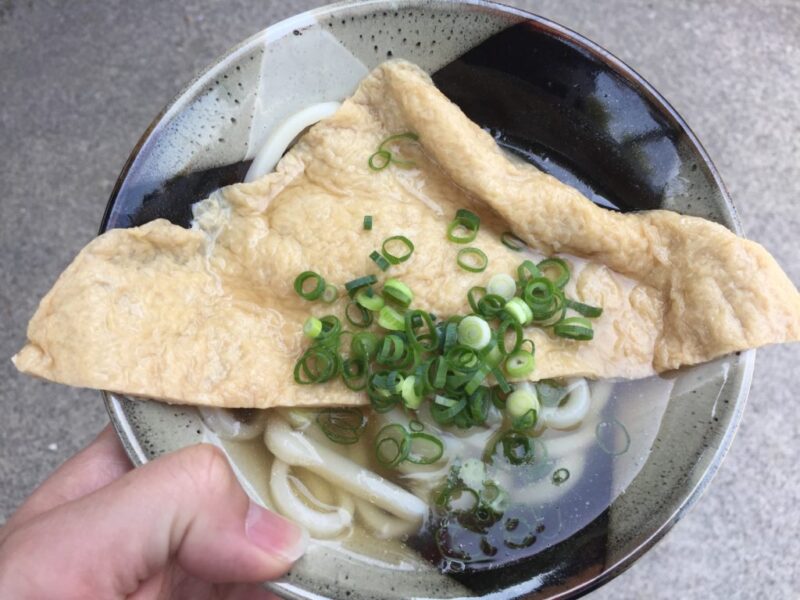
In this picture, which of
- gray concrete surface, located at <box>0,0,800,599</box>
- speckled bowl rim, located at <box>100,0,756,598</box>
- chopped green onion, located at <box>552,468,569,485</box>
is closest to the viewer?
speckled bowl rim, located at <box>100,0,756,598</box>

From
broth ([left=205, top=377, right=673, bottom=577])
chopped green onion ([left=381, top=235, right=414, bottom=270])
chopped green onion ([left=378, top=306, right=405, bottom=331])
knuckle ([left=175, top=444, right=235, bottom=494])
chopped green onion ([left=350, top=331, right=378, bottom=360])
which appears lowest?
broth ([left=205, top=377, right=673, bottom=577])

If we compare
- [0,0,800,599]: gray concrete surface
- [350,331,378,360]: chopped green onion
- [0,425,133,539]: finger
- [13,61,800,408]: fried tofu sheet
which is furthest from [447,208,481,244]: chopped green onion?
[0,0,800,599]: gray concrete surface

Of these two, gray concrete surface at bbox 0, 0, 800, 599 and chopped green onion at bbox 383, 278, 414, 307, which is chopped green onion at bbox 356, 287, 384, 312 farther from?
gray concrete surface at bbox 0, 0, 800, 599

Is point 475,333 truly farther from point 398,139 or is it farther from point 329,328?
point 398,139

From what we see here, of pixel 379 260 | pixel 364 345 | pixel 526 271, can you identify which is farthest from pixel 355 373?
pixel 526 271

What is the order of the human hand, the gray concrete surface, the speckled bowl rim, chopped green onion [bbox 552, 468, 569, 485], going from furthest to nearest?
the gray concrete surface < chopped green onion [bbox 552, 468, 569, 485] < the speckled bowl rim < the human hand

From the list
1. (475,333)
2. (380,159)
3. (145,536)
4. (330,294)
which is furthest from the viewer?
(380,159)

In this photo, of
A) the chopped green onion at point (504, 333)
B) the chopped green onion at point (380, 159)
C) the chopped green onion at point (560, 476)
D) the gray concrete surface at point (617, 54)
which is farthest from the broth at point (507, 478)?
the gray concrete surface at point (617, 54)

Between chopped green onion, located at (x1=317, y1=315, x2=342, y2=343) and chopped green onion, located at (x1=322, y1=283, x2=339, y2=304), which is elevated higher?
chopped green onion, located at (x1=322, y1=283, x2=339, y2=304)
